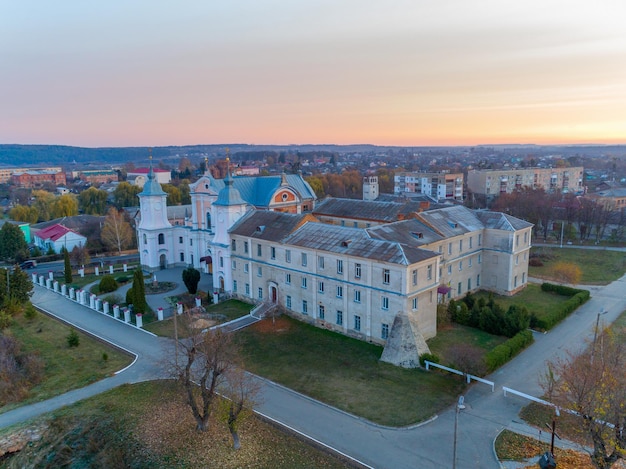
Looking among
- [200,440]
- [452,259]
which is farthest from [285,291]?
[200,440]

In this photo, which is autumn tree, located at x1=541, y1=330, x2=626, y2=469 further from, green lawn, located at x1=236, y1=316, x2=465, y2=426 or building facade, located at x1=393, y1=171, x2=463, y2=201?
building facade, located at x1=393, y1=171, x2=463, y2=201

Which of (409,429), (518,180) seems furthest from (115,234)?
(518,180)

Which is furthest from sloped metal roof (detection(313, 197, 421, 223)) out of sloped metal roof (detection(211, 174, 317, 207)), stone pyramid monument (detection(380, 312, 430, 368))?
stone pyramid monument (detection(380, 312, 430, 368))

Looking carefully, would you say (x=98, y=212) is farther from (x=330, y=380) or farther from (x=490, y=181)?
(x=490, y=181)

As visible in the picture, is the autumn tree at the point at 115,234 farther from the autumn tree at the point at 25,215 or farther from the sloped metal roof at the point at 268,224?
the sloped metal roof at the point at 268,224

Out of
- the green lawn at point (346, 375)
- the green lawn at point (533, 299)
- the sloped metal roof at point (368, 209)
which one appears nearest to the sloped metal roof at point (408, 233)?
the sloped metal roof at point (368, 209)

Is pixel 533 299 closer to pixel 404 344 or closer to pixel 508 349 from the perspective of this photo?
pixel 508 349
